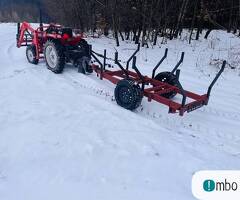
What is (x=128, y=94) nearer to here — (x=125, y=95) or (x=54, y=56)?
(x=125, y=95)

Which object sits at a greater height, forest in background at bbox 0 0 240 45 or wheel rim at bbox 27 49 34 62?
forest in background at bbox 0 0 240 45

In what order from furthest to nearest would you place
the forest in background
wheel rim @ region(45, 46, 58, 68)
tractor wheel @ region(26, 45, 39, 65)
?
the forest in background < tractor wheel @ region(26, 45, 39, 65) < wheel rim @ region(45, 46, 58, 68)

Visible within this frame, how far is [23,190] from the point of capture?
3873 millimetres

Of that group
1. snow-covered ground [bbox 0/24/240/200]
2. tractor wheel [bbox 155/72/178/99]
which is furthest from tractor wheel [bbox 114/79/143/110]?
tractor wheel [bbox 155/72/178/99]

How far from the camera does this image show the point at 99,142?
5.01 m

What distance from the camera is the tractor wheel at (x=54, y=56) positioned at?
838 cm

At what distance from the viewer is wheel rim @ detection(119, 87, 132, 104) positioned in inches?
249

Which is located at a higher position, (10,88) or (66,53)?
(66,53)

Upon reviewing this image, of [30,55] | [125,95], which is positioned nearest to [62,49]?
[30,55]

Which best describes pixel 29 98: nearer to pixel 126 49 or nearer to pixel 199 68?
pixel 199 68

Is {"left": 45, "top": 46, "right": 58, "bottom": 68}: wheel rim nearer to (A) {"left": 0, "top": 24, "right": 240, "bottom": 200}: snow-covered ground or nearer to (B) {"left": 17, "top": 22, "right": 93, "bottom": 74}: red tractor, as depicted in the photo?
(B) {"left": 17, "top": 22, "right": 93, "bottom": 74}: red tractor

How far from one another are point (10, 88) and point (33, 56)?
8.04ft

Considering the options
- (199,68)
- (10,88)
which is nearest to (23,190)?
(10,88)

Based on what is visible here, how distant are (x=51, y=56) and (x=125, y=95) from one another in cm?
338
